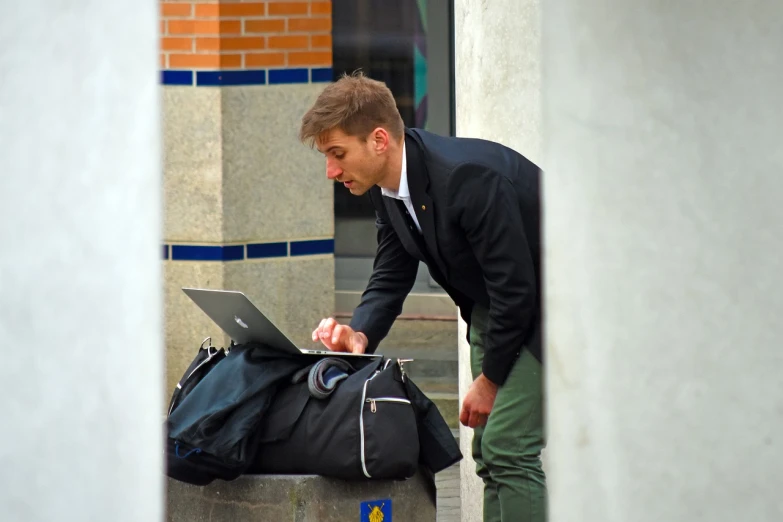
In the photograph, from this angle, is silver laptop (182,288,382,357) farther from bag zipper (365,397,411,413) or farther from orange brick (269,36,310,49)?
orange brick (269,36,310,49)

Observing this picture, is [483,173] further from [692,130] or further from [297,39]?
[297,39]

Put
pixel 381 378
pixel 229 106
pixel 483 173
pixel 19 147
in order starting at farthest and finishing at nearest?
pixel 229 106 < pixel 381 378 < pixel 483 173 < pixel 19 147

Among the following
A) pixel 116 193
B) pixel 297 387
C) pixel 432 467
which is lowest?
pixel 432 467

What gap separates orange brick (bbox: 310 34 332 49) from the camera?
20.9 ft

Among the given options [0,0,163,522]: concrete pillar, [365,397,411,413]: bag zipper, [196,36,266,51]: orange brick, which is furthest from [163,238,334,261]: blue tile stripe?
[0,0,163,522]: concrete pillar

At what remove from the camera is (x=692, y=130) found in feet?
6.48

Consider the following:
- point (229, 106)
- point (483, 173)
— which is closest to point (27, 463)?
point (483, 173)

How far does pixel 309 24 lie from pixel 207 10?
51cm

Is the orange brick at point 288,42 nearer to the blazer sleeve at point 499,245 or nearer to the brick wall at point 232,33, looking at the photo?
the brick wall at point 232,33

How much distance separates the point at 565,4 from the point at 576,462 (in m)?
0.71

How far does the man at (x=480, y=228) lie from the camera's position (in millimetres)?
3316

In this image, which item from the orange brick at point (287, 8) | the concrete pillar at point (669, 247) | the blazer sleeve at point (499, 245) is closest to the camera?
the concrete pillar at point (669, 247)

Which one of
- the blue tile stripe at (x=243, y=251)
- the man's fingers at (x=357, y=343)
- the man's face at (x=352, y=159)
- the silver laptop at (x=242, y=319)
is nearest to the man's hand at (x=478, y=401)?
the silver laptop at (x=242, y=319)

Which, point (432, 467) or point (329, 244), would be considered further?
point (329, 244)
